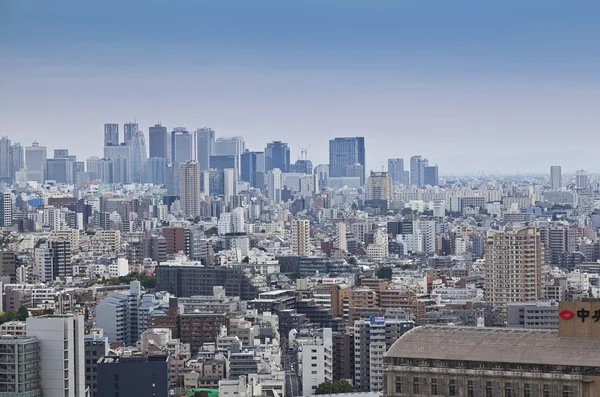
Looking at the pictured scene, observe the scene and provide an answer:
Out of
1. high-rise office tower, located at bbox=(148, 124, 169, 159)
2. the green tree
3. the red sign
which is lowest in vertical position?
the green tree

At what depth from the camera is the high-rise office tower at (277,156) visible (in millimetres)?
88688

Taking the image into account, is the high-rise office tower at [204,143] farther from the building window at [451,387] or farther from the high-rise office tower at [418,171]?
the building window at [451,387]

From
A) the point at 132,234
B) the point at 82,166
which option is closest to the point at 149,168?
the point at 82,166

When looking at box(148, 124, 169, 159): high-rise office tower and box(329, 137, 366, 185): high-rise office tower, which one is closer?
box(329, 137, 366, 185): high-rise office tower

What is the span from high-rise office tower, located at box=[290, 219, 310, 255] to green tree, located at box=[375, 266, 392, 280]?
24.8 ft

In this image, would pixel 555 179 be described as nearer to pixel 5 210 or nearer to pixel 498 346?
pixel 5 210

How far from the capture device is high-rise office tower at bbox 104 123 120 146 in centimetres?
8769

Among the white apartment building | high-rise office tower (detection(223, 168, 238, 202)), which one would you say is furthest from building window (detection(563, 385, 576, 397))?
high-rise office tower (detection(223, 168, 238, 202))

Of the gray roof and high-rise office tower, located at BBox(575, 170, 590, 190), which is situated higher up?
high-rise office tower, located at BBox(575, 170, 590, 190)

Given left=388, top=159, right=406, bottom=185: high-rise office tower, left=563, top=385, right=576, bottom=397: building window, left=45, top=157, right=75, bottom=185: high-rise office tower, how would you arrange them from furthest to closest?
left=388, top=159, right=406, bottom=185: high-rise office tower
left=45, top=157, right=75, bottom=185: high-rise office tower
left=563, top=385, right=576, bottom=397: building window

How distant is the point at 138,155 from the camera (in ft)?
294

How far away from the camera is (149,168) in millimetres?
88188

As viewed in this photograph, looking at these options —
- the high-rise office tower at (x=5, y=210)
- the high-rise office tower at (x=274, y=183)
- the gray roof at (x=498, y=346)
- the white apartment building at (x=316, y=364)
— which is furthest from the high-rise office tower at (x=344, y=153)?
the gray roof at (x=498, y=346)

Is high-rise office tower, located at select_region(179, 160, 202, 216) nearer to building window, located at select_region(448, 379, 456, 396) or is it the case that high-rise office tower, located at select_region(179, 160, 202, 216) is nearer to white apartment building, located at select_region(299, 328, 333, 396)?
white apartment building, located at select_region(299, 328, 333, 396)
